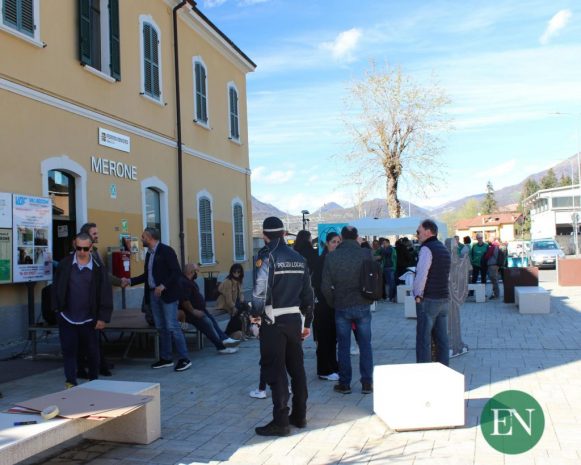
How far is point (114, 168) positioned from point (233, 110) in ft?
26.2

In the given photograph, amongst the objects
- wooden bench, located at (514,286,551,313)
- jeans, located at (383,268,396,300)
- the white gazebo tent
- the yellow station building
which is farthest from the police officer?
the white gazebo tent

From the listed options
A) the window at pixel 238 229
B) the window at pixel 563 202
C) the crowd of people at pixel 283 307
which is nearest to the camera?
the crowd of people at pixel 283 307

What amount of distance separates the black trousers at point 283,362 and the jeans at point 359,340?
125cm

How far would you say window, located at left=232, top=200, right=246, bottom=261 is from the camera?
790 inches

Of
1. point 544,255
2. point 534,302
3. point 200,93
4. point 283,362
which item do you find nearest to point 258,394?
point 283,362

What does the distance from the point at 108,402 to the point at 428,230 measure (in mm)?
3941

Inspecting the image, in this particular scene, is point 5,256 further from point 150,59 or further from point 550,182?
point 550,182

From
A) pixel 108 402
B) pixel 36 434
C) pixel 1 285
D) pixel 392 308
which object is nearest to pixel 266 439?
pixel 108 402

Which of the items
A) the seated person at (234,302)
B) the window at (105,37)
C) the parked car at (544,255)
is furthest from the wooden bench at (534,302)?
the parked car at (544,255)

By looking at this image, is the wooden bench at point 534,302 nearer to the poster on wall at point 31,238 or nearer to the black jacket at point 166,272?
the black jacket at point 166,272

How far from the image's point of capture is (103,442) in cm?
532

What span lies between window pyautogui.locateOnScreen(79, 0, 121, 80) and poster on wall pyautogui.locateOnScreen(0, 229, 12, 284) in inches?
172

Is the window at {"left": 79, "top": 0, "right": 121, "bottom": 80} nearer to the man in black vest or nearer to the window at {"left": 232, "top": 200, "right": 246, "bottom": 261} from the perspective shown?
the window at {"left": 232, "top": 200, "right": 246, "bottom": 261}

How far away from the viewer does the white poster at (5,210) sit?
9.29 m
